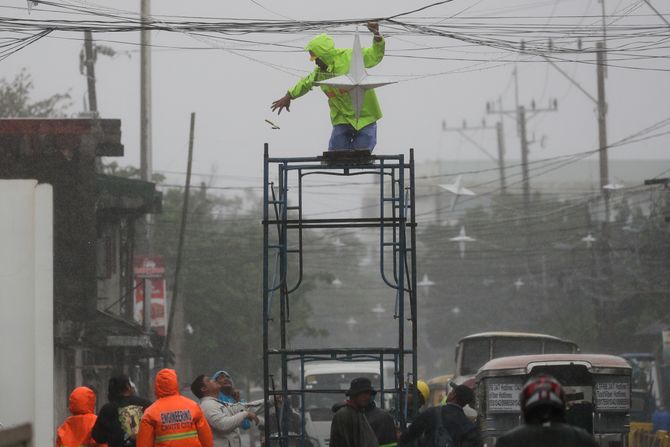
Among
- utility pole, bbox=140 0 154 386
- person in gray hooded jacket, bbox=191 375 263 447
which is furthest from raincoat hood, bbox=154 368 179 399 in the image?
utility pole, bbox=140 0 154 386

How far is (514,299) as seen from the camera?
6172cm

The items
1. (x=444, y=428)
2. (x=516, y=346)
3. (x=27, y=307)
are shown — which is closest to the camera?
(x=27, y=307)

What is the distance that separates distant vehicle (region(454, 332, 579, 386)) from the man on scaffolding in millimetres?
10640

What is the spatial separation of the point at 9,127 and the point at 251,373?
23.4 meters

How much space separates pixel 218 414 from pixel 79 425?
130 cm

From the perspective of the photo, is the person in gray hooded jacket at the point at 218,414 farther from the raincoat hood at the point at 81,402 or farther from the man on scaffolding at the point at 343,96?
the man on scaffolding at the point at 343,96

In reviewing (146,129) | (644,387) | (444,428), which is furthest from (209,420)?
(644,387)

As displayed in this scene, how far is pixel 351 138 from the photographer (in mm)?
12062

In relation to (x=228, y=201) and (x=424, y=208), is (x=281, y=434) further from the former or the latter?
(x=424, y=208)

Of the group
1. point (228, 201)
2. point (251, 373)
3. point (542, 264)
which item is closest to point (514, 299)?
point (542, 264)

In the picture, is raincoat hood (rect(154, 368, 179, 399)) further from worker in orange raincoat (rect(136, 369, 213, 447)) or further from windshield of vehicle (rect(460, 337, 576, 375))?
windshield of vehicle (rect(460, 337, 576, 375))

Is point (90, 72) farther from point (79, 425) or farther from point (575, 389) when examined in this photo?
point (79, 425)

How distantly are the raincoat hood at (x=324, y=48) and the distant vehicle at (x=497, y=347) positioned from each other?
11.0 m

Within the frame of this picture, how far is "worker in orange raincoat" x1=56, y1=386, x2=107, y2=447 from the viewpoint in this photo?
10844 millimetres
